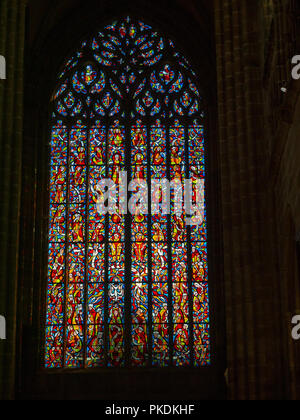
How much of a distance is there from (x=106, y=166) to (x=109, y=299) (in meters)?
2.83

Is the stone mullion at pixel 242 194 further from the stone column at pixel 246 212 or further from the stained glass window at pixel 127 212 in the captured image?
the stained glass window at pixel 127 212

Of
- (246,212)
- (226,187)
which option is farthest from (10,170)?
(246,212)

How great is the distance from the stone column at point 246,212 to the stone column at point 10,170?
130 inches

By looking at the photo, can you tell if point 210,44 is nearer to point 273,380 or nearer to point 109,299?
point 109,299

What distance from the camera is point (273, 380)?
14078 millimetres

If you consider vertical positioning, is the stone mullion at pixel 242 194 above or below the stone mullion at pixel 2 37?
below

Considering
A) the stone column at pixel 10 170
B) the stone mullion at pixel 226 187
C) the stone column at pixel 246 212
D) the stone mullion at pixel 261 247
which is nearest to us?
the stone mullion at pixel 261 247

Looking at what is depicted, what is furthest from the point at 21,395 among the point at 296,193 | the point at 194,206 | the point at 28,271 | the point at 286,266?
the point at 296,193

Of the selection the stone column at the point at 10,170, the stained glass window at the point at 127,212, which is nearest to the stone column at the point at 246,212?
the stone column at the point at 10,170

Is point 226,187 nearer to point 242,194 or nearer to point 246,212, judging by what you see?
point 242,194

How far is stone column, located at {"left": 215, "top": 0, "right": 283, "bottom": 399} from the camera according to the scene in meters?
14.3

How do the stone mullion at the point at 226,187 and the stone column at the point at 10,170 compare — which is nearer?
the stone column at the point at 10,170

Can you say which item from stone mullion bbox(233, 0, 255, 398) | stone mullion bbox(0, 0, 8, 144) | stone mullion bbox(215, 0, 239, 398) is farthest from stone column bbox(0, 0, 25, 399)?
stone mullion bbox(233, 0, 255, 398)

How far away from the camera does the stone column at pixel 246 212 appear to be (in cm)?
1430
